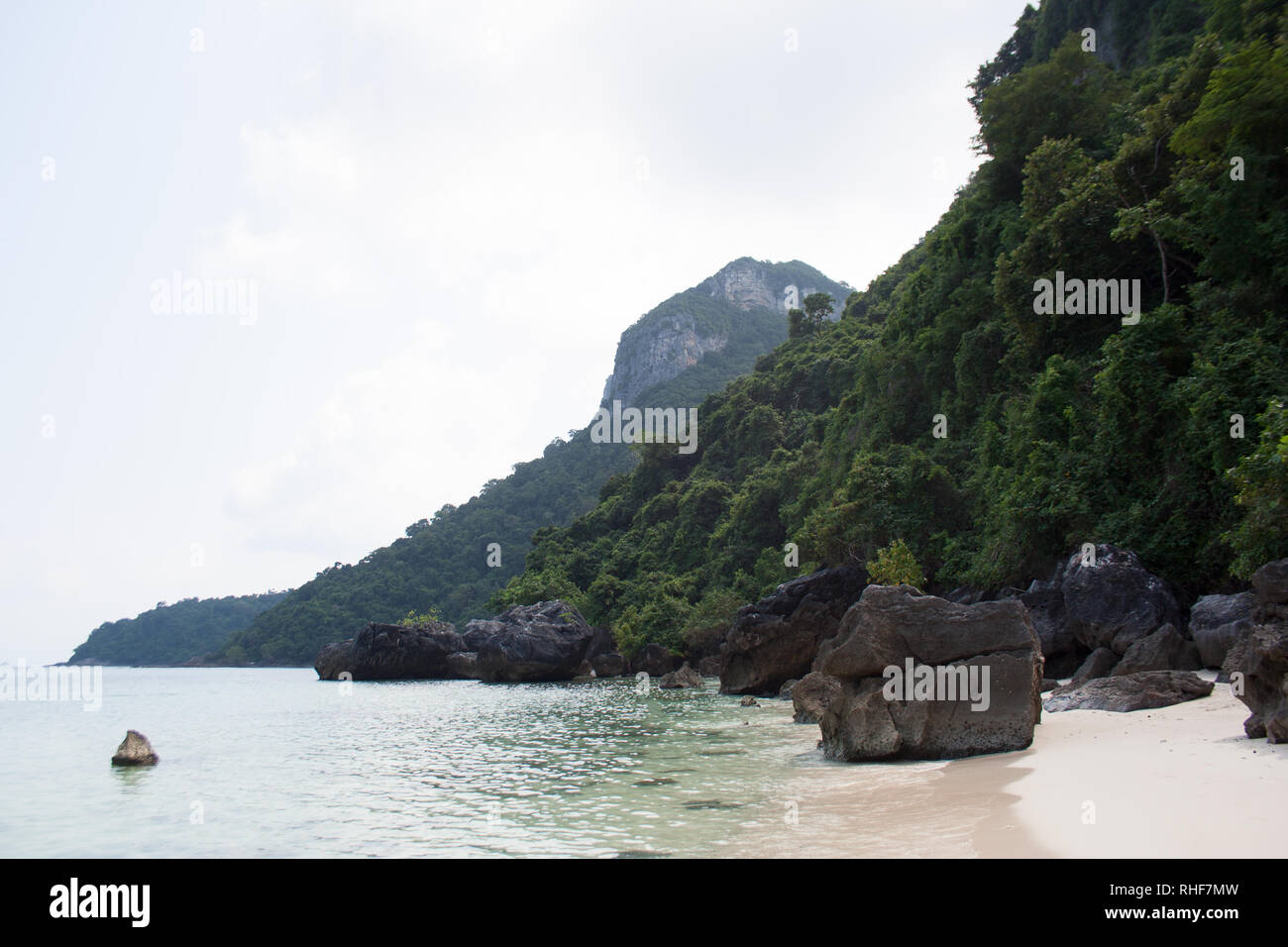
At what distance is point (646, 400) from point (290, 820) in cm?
11945

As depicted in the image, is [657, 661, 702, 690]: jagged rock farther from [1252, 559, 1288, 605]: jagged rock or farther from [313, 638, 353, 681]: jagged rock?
[313, 638, 353, 681]: jagged rock

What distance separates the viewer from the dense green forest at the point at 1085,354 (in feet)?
58.2

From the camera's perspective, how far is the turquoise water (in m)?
9.31

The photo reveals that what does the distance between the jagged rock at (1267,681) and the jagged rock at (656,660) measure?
42.9 m

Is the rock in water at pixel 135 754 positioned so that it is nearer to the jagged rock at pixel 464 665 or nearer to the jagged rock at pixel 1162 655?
the jagged rock at pixel 1162 655

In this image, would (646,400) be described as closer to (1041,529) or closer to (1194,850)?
(1041,529)

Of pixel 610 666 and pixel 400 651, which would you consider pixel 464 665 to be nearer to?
pixel 400 651

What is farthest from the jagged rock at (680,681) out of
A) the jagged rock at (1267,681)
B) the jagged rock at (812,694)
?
the jagged rock at (1267,681)

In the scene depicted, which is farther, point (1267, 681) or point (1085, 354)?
point (1085, 354)

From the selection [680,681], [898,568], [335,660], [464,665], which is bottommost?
[335,660]

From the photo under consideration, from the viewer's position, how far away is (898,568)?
95.7 feet

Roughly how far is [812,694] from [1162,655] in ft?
24.1

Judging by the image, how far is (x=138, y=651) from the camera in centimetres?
13588
